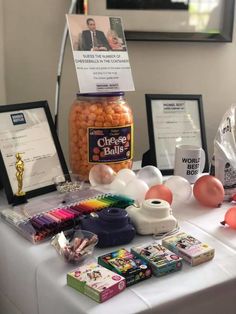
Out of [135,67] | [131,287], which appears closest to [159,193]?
[131,287]

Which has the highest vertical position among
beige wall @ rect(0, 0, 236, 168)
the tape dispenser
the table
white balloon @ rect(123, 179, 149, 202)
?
beige wall @ rect(0, 0, 236, 168)

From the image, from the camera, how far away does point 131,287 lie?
623 mm

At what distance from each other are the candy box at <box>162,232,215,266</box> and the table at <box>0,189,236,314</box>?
1cm

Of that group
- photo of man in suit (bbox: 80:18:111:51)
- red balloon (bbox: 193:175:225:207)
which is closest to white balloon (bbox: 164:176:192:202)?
red balloon (bbox: 193:175:225:207)

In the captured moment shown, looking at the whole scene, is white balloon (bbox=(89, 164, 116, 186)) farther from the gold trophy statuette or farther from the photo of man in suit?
the photo of man in suit

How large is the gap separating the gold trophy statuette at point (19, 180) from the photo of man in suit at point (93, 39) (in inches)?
12.1

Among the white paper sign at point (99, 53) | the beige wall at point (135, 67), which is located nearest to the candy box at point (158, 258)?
the white paper sign at point (99, 53)

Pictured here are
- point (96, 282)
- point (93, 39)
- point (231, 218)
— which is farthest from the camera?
point (93, 39)

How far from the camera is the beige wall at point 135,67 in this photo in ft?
3.72

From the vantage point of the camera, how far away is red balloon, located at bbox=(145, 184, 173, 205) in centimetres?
87

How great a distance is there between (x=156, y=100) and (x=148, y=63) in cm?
16

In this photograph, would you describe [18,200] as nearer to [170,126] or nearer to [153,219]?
[153,219]

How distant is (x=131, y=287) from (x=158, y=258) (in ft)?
0.22

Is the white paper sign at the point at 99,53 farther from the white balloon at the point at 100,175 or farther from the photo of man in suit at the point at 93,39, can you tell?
the white balloon at the point at 100,175
